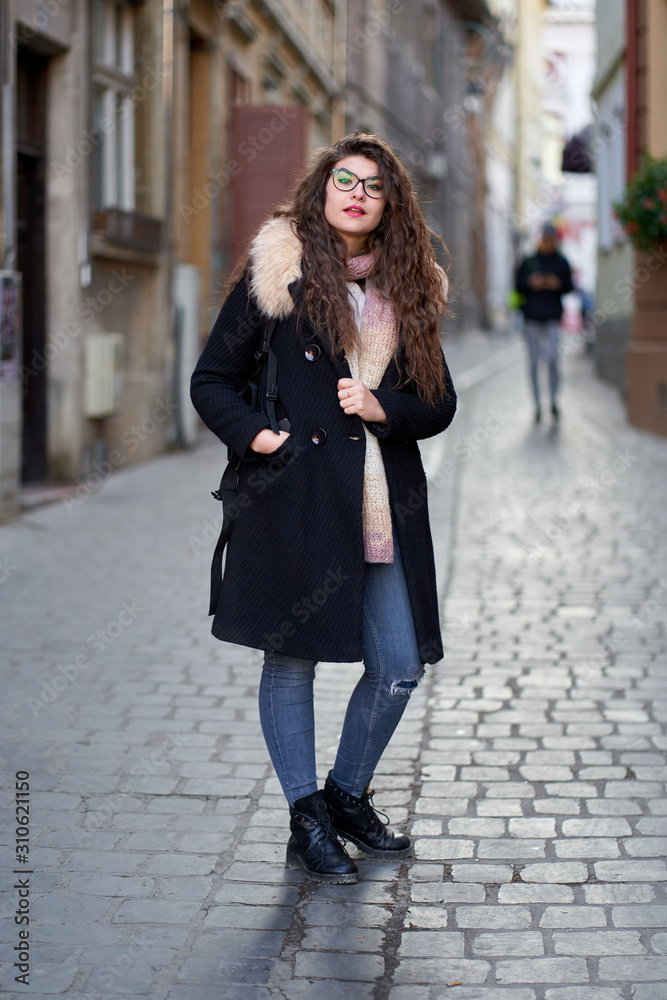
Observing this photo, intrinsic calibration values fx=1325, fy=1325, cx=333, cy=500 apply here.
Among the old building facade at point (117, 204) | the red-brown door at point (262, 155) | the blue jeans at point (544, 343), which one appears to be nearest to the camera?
the old building facade at point (117, 204)

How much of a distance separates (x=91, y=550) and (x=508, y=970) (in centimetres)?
535

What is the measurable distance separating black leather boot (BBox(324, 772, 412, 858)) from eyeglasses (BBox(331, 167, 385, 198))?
1518 mm

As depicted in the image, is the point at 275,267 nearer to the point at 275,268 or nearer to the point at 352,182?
the point at 275,268

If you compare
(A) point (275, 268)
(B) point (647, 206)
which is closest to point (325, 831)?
(A) point (275, 268)

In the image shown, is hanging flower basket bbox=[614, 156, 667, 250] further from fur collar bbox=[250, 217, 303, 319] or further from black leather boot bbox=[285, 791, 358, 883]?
black leather boot bbox=[285, 791, 358, 883]

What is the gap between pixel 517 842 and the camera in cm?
351

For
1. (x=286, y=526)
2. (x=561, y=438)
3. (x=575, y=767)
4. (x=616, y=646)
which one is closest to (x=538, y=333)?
(x=561, y=438)

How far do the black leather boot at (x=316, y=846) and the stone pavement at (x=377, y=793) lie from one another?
5 cm

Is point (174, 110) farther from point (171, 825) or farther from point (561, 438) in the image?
point (171, 825)

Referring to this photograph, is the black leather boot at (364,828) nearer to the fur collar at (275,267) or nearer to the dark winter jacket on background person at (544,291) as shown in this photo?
the fur collar at (275,267)

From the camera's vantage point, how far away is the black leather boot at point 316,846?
3.28 metres

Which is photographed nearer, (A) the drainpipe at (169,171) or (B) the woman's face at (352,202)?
(B) the woman's face at (352,202)

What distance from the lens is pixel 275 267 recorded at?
123 inches

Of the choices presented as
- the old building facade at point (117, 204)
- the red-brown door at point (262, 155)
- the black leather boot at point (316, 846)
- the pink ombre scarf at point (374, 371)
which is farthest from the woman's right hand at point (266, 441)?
the red-brown door at point (262, 155)
